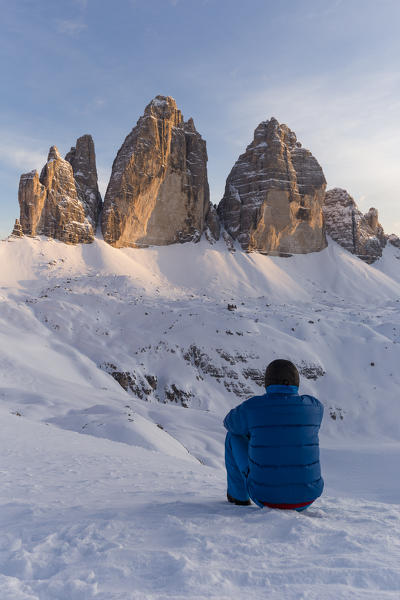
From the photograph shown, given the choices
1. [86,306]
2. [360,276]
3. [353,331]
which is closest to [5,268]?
[86,306]

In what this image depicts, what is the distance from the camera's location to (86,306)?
28.2 m

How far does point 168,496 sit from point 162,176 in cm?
5277

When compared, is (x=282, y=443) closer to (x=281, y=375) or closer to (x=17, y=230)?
(x=281, y=375)

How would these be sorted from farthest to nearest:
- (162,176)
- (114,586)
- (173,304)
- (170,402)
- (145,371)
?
(162,176) → (173,304) → (145,371) → (170,402) → (114,586)

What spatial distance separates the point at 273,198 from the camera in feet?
187

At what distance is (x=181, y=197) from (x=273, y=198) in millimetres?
14028

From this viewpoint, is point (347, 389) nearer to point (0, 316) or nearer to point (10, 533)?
point (0, 316)

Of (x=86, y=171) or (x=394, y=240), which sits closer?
(x=86, y=171)

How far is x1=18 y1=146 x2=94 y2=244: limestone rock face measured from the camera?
1639 inches

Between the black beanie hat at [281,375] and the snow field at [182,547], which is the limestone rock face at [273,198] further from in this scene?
the snow field at [182,547]

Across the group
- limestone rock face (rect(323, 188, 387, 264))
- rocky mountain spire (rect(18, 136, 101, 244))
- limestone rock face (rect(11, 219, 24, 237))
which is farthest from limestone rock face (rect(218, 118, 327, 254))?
limestone rock face (rect(11, 219, 24, 237))

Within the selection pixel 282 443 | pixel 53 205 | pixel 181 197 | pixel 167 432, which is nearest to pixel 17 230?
pixel 53 205

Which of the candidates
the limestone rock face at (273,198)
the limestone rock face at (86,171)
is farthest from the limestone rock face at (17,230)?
the limestone rock face at (273,198)

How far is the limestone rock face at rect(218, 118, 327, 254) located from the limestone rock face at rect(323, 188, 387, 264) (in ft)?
17.8
